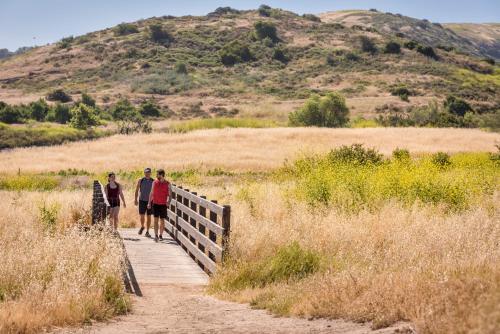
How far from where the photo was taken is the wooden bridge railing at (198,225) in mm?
11117

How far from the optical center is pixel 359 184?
16578mm

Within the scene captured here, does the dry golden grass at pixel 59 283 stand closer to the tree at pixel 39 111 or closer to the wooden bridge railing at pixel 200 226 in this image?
the wooden bridge railing at pixel 200 226

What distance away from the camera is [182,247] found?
50.7ft

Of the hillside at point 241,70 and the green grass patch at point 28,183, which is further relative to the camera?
the hillside at point 241,70

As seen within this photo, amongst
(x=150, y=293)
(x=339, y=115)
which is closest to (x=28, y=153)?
(x=339, y=115)

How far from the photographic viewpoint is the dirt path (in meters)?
6.83

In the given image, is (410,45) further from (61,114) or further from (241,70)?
(61,114)

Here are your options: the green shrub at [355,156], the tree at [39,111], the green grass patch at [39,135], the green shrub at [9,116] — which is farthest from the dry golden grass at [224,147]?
the tree at [39,111]

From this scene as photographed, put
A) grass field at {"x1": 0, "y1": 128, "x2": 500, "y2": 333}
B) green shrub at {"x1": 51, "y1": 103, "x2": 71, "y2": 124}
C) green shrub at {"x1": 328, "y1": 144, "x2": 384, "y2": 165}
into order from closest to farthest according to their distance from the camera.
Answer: grass field at {"x1": 0, "y1": 128, "x2": 500, "y2": 333}, green shrub at {"x1": 328, "y1": 144, "x2": 384, "y2": 165}, green shrub at {"x1": 51, "y1": 103, "x2": 71, "y2": 124}

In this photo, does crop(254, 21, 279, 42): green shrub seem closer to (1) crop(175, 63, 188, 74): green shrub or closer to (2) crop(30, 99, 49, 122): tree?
(1) crop(175, 63, 188, 74): green shrub

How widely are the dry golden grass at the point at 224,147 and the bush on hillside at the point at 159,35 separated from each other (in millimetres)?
75779

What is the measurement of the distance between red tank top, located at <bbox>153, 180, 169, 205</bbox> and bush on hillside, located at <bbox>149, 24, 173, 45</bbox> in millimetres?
119209

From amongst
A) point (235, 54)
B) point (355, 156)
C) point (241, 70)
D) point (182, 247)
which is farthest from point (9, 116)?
point (182, 247)

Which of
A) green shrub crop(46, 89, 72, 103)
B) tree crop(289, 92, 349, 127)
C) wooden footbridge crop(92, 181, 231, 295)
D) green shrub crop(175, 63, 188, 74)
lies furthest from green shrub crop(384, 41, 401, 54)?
wooden footbridge crop(92, 181, 231, 295)
